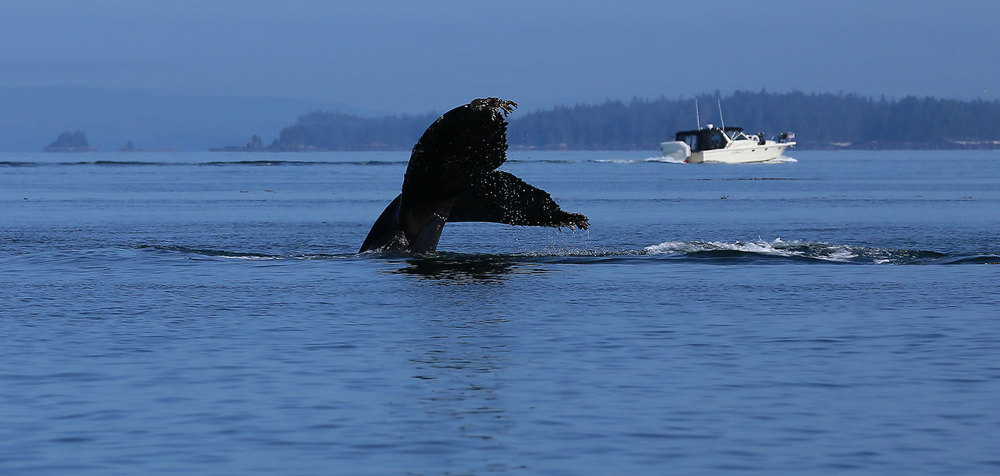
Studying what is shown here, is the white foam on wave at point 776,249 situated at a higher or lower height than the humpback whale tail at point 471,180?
lower

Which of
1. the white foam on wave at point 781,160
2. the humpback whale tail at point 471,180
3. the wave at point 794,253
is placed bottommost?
the white foam on wave at point 781,160

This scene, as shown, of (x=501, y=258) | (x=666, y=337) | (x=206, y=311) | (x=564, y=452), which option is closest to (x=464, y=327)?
(x=666, y=337)

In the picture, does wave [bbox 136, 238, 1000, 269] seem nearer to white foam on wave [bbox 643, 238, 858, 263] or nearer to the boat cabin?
white foam on wave [bbox 643, 238, 858, 263]

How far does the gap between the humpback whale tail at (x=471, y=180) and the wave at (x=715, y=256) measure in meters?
3.70

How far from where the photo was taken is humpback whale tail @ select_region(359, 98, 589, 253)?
18625 millimetres

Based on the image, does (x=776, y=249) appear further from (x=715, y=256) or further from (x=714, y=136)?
(x=714, y=136)

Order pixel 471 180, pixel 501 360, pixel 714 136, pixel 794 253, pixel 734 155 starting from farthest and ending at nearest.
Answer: pixel 734 155 → pixel 714 136 → pixel 794 253 → pixel 471 180 → pixel 501 360

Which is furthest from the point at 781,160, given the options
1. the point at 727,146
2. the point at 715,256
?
the point at 715,256

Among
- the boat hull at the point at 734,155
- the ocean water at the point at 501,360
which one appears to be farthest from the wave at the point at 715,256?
the boat hull at the point at 734,155

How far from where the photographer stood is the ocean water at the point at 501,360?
33.1ft

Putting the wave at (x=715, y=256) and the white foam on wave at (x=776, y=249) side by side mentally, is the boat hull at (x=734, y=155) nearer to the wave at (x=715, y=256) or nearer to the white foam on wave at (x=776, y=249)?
the white foam on wave at (x=776, y=249)

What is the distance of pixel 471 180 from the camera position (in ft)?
65.0

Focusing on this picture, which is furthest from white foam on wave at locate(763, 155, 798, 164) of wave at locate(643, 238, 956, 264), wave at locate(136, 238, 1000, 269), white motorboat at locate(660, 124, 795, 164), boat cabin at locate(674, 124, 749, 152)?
wave at locate(136, 238, 1000, 269)

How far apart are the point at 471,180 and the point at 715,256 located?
799 centimetres
